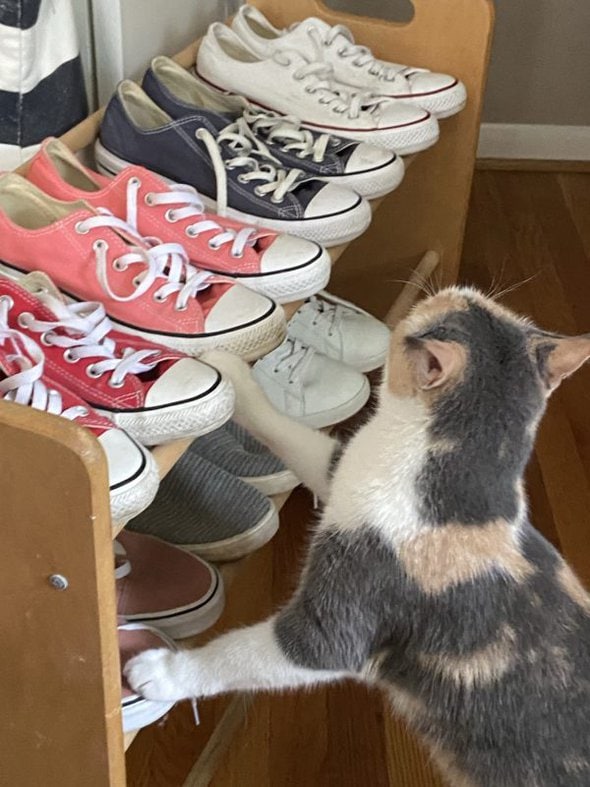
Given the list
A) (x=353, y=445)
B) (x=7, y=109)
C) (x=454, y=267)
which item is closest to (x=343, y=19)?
(x=454, y=267)

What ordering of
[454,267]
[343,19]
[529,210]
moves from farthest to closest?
1. [529,210]
2. [454,267]
3. [343,19]

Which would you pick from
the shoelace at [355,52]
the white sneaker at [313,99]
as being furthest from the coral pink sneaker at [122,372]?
the shoelace at [355,52]

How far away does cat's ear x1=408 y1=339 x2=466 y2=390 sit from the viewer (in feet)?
2.29

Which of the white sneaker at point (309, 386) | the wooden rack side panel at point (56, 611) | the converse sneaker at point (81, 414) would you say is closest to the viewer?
the wooden rack side panel at point (56, 611)

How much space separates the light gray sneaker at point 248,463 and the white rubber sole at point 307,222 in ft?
0.73

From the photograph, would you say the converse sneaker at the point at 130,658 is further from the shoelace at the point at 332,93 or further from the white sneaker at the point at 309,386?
the shoelace at the point at 332,93

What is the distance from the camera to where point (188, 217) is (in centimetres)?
84

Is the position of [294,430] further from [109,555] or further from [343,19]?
[343,19]

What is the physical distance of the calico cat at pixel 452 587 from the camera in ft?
2.37

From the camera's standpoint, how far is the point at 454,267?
1.46m

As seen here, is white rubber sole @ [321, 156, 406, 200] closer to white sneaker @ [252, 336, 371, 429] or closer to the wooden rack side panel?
white sneaker @ [252, 336, 371, 429]

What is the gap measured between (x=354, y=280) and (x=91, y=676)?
1.04m

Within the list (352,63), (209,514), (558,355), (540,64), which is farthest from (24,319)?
(540,64)

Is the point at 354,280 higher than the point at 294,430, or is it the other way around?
the point at 294,430
